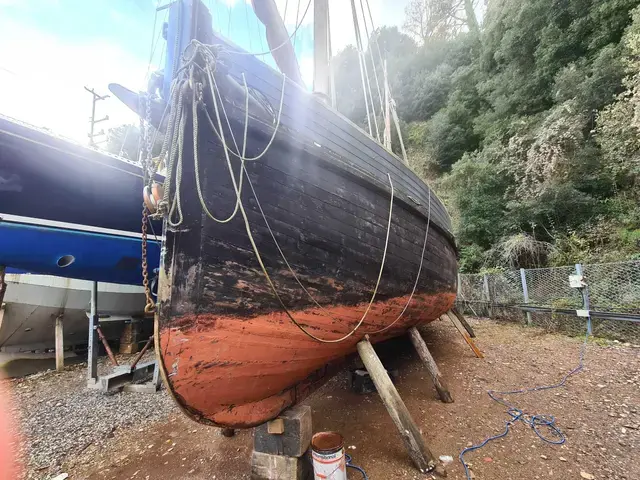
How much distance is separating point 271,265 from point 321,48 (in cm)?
396

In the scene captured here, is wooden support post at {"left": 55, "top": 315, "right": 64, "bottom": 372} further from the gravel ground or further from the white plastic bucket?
the white plastic bucket

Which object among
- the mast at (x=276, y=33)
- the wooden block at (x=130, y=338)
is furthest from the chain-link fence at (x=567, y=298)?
the wooden block at (x=130, y=338)

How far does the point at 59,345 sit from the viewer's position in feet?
19.5

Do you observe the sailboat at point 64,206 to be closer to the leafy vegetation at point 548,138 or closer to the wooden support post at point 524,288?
the leafy vegetation at point 548,138

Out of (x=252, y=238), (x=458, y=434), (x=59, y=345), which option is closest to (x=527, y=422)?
(x=458, y=434)

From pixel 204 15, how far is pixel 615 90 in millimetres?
10910

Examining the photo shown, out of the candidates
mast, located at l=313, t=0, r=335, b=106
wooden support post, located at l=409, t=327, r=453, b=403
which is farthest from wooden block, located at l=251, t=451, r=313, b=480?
mast, located at l=313, t=0, r=335, b=106

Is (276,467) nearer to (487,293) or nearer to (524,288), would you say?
(524,288)

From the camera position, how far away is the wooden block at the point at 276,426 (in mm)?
2088

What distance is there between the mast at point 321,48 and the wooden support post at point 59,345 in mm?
6679

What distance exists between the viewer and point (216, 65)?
1756 millimetres

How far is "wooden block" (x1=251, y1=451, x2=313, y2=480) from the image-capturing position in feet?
6.75

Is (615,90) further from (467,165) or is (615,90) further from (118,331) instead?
(118,331)

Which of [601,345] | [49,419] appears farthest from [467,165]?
[49,419]
